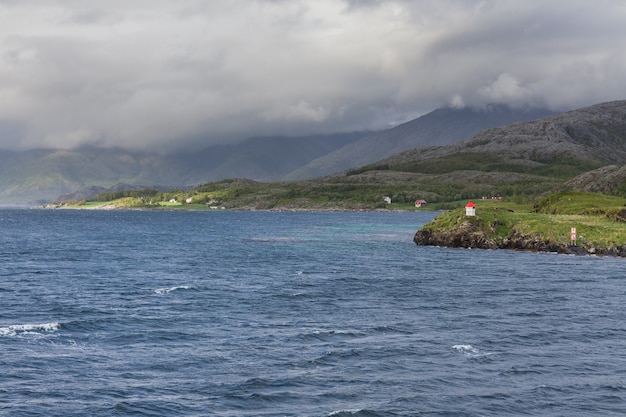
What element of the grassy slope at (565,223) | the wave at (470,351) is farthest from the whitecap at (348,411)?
the grassy slope at (565,223)

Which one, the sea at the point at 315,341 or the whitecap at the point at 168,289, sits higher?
the whitecap at the point at 168,289

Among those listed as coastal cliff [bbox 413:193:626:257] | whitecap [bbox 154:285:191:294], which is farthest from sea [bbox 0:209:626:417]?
coastal cliff [bbox 413:193:626:257]

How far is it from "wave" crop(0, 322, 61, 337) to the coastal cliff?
Answer: 97308 mm

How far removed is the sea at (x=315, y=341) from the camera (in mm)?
39156

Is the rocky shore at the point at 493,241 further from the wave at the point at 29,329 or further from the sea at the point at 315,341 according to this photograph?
the wave at the point at 29,329

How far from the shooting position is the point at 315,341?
53.1 metres

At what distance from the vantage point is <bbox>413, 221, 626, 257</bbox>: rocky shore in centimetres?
12356

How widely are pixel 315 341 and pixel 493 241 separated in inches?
3628

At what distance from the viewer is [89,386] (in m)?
41.5

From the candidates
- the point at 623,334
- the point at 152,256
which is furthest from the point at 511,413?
the point at 152,256

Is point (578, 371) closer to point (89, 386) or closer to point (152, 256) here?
point (89, 386)

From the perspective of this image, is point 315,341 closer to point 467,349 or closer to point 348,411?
point 467,349

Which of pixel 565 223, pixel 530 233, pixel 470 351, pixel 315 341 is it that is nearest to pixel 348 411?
pixel 315 341

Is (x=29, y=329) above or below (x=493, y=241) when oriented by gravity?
below
